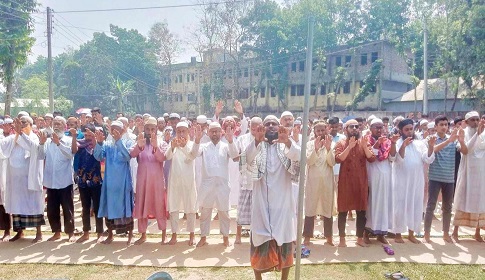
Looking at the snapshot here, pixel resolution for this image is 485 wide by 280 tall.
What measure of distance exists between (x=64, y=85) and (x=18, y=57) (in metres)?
33.2

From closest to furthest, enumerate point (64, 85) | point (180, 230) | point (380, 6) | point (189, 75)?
point (180, 230), point (380, 6), point (189, 75), point (64, 85)

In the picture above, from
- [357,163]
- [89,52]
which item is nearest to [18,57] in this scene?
[357,163]

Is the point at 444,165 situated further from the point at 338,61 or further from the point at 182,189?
the point at 338,61

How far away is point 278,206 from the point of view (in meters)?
A: 4.18

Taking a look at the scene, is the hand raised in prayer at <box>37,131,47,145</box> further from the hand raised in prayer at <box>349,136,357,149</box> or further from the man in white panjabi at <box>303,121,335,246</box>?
the hand raised in prayer at <box>349,136,357,149</box>

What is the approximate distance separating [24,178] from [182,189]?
2.64 metres

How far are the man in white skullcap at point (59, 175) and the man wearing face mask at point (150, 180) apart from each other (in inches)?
44.5

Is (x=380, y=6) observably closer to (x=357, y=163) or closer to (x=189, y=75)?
(x=189, y=75)

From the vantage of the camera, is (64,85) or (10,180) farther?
(64,85)

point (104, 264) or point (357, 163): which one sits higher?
point (357, 163)

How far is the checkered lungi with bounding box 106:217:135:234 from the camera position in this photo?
19.4 ft

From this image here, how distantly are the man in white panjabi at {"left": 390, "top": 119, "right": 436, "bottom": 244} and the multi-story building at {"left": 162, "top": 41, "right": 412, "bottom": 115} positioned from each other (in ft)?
91.5

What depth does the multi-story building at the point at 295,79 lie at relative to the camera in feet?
109

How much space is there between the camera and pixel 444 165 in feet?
20.0
